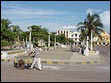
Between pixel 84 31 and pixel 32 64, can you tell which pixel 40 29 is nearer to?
pixel 84 31

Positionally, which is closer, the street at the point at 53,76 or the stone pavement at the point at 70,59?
the street at the point at 53,76

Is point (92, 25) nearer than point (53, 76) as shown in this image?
No

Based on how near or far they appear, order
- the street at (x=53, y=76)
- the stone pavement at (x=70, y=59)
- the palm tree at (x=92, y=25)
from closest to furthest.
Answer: the street at (x=53, y=76), the stone pavement at (x=70, y=59), the palm tree at (x=92, y=25)

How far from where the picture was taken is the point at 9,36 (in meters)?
44.0

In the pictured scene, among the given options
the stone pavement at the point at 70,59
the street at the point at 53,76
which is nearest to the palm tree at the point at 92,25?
the stone pavement at the point at 70,59

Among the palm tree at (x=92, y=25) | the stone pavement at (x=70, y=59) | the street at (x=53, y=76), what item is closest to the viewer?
the street at (x=53, y=76)

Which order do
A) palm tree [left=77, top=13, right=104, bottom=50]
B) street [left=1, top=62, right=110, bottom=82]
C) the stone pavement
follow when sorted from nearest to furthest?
street [left=1, top=62, right=110, bottom=82], the stone pavement, palm tree [left=77, top=13, right=104, bottom=50]

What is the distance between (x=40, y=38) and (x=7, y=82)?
72.1m

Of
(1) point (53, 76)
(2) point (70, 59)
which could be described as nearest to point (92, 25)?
(2) point (70, 59)

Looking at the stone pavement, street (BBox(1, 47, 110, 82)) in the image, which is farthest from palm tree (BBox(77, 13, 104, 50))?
street (BBox(1, 47, 110, 82))

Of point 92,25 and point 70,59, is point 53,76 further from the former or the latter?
point 92,25

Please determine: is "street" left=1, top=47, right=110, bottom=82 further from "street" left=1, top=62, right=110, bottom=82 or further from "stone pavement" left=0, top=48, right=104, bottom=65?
"stone pavement" left=0, top=48, right=104, bottom=65

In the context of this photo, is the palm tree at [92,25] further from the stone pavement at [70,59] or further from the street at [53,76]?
the street at [53,76]

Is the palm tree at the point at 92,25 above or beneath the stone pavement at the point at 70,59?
above
